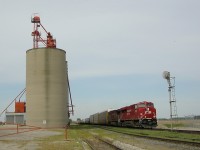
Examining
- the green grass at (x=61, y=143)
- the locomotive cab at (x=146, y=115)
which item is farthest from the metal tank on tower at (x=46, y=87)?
the green grass at (x=61, y=143)

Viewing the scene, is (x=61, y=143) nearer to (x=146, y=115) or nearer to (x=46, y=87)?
(x=146, y=115)

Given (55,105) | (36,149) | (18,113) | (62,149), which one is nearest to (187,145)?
(62,149)

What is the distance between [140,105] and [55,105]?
17889 millimetres

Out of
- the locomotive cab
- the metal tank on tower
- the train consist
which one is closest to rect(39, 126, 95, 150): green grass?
the locomotive cab

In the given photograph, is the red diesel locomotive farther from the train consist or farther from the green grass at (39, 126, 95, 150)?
the green grass at (39, 126, 95, 150)

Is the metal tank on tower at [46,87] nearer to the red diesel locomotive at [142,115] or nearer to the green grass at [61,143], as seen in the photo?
the red diesel locomotive at [142,115]

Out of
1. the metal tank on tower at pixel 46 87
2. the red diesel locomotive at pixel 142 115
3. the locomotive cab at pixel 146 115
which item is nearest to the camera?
the locomotive cab at pixel 146 115

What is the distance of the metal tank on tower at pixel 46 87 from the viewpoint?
5652 centimetres

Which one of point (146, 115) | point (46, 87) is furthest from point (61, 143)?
point (46, 87)

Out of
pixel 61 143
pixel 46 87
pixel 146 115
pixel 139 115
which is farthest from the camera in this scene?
pixel 46 87

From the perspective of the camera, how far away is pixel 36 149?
20.5 m

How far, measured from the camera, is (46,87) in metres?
57.0

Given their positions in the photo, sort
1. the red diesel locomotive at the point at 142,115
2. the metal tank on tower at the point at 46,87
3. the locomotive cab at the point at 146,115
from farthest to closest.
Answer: the metal tank on tower at the point at 46,87 → the red diesel locomotive at the point at 142,115 → the locomotive cab at the point at 146,115

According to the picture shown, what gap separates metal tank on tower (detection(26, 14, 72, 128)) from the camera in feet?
185
